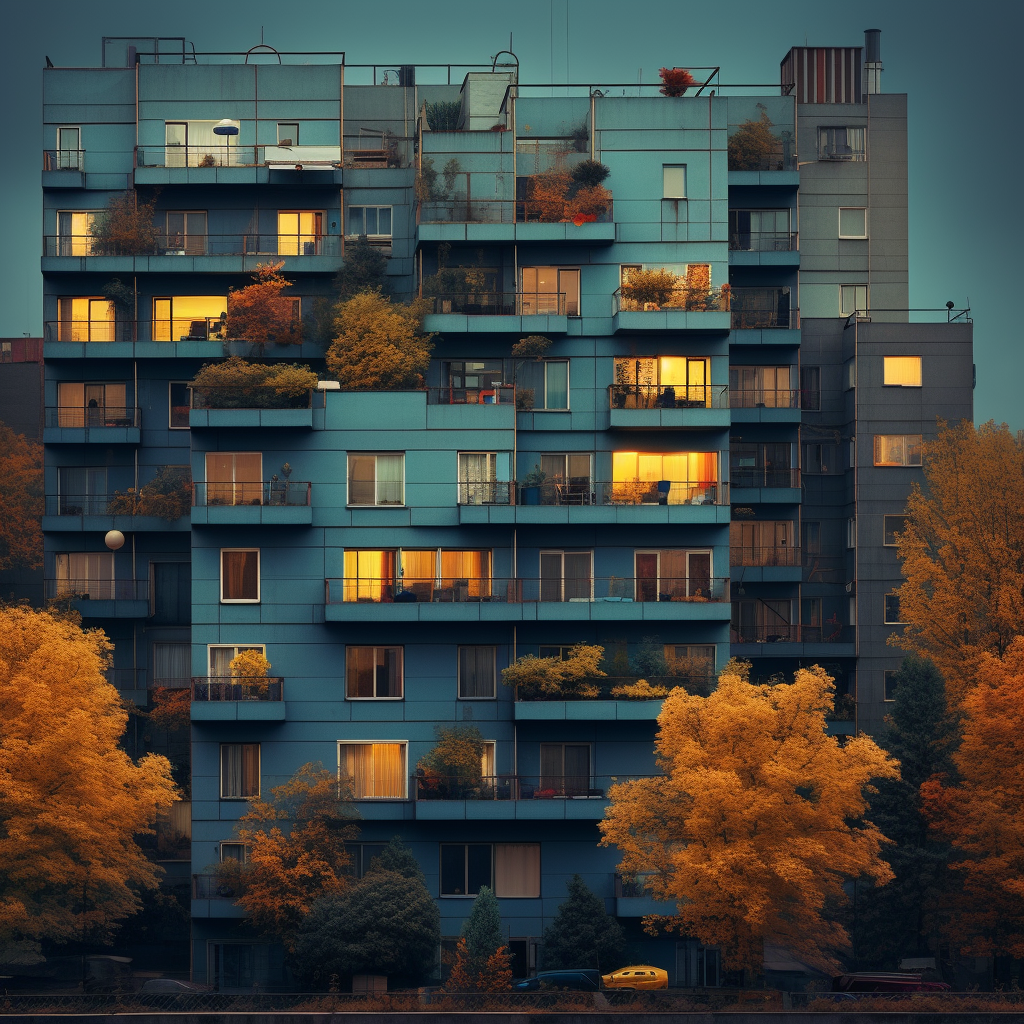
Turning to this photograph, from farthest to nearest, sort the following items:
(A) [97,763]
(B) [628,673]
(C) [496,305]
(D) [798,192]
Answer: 1. (D) [798,192]
2. (C) [496,305]
3. (B) [628,673]
4. (A) [97,763]

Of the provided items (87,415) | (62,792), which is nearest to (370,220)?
(87,415)

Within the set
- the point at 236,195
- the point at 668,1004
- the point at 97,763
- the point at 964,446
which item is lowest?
the point at 668,1004

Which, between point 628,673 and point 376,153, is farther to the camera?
point 376,153

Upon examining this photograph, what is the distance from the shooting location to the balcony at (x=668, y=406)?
63.1m

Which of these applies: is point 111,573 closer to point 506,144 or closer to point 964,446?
point 506,144

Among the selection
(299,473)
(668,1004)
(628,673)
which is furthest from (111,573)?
(668,1004)

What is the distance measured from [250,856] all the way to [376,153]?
35.0 m

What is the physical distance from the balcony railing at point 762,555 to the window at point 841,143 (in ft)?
74.5

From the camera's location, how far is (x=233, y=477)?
60.5m

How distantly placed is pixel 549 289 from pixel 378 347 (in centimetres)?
904

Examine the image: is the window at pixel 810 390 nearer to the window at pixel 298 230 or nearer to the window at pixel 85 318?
the window at pixel 298 230

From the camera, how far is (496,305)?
65625mm

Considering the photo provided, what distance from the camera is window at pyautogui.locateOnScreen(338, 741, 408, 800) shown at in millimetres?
58875

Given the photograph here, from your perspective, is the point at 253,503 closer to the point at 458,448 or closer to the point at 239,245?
the point at 458,448
